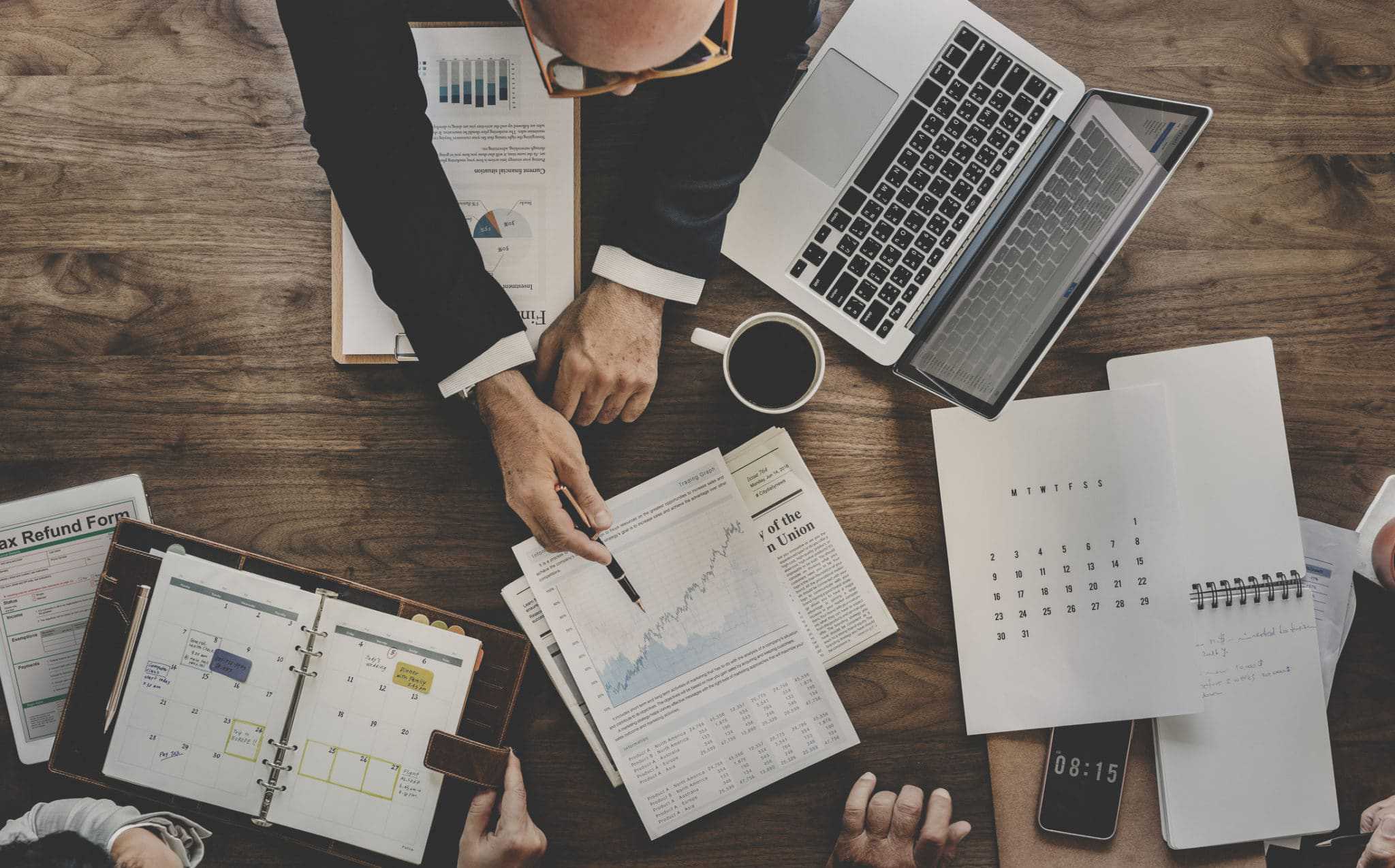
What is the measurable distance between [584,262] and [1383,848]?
1427mm

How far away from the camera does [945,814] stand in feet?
4.01

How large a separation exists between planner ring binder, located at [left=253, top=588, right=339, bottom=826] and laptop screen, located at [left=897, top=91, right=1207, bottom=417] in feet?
3.07

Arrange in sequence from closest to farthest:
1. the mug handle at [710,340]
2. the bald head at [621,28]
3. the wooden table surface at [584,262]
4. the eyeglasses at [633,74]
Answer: the bald head at [621,28] < the eyeglasses at [633,74] < the mug handle at [710,340] < the wooden table surface at [584,262]

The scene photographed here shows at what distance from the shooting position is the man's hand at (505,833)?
116 centimetres

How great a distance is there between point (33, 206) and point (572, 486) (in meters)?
0.94

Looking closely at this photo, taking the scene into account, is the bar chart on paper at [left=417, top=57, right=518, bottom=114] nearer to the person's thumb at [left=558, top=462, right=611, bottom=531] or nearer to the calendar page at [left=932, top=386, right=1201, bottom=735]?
the person's thumb at [left=558, top=462, right=611, bottom=531]

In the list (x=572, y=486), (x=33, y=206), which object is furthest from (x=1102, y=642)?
(x=33, y=206)

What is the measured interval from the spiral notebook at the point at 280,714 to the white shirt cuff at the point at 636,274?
57 cm

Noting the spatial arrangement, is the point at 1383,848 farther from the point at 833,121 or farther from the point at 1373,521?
the point at 833,121

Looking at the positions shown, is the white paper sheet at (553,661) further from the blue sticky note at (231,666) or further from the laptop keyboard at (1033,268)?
the laptop keyboard at (1033,268)

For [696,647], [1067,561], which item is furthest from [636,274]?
[1067,561]

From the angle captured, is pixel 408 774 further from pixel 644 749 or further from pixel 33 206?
pixel 33 206

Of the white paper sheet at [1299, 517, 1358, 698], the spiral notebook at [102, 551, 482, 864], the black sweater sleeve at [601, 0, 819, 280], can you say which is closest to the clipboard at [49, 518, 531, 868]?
the spiral notebook at [102, 551, 482, 864]

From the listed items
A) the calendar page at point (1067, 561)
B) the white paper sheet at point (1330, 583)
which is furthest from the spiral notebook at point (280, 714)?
the white paper sheet at point (1330, 583)
